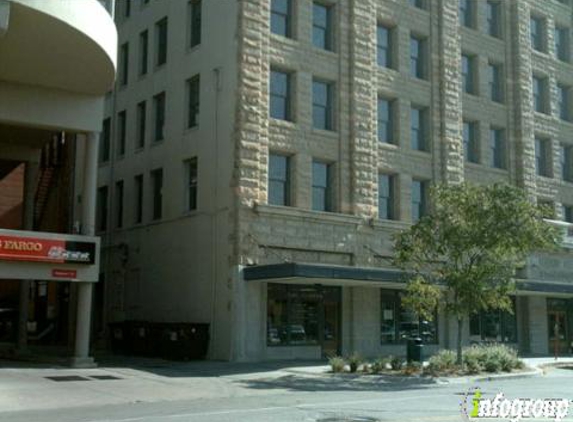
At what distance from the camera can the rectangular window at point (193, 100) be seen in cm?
3167

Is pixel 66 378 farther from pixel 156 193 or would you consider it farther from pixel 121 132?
pixel 121 132

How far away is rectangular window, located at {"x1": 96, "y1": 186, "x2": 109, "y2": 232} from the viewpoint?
37.0m

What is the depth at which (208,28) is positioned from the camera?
31.1 meters

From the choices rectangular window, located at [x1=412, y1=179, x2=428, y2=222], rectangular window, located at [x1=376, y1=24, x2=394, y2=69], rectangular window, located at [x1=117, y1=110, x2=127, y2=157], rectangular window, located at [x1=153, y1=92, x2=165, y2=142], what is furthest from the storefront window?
rectangular window, located at [x1=117, y1=110, x2=127, y2=157]

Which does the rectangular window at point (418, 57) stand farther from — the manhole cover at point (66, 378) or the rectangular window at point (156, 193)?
the manhole cover at point (66, 378)

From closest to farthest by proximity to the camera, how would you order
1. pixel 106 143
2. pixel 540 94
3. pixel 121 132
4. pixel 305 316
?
pixel 305 316 < pixel 121 132 < pixel 106 143 < pixel 540 94

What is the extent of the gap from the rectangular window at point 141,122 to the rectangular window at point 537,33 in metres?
20.5

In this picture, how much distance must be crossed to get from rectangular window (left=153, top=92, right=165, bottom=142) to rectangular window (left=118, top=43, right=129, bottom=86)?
128 inches

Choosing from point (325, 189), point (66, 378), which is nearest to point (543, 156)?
point (325, 189)

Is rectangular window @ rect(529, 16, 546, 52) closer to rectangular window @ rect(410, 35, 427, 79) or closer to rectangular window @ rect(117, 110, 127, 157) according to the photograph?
rectangular window @ rect(410, 35, 427, 79)

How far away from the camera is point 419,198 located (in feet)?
114

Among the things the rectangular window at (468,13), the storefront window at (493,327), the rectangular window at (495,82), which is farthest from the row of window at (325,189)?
the rectangular window at (468,13)

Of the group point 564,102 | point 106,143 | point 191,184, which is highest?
point 564,102

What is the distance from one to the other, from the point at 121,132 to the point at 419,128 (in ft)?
45.4
